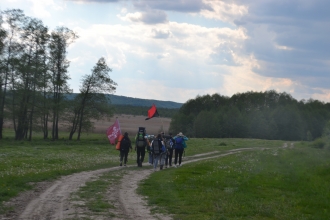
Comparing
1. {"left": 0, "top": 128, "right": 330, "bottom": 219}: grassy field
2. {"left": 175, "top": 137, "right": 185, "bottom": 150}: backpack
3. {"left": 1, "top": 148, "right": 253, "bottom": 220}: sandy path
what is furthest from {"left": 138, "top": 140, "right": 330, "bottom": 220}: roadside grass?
{"left": 175, "top": 137, "right": 185, "bottom": 150}: backpack

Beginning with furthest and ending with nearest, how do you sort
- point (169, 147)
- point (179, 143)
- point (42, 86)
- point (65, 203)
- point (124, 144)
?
Answer: point (42, 86), point (169, 147), point (179, 143), point (124, 144), point (65, 203)

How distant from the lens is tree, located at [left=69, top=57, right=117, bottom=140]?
68.4 meters

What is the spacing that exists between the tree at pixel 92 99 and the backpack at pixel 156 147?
42481 millimetres

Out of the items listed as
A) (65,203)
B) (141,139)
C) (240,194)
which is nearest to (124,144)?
(141,139)

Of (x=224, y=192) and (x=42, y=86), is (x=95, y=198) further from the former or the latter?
(x=42, y=86)

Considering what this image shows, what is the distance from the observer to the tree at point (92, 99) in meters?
68.4

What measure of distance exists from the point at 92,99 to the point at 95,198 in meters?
56.3

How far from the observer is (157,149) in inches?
1015

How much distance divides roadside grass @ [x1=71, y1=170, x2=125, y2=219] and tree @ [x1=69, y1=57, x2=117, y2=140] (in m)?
49.4

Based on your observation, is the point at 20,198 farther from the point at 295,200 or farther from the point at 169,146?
the point at 169,146

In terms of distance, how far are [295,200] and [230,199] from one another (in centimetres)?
225

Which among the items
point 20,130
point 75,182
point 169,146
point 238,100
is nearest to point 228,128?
point 238,100

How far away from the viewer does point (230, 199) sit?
14773 mm

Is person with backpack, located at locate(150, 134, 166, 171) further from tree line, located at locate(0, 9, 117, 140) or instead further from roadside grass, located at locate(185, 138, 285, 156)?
tree line, located at locate(0, 9, 117, 140)
